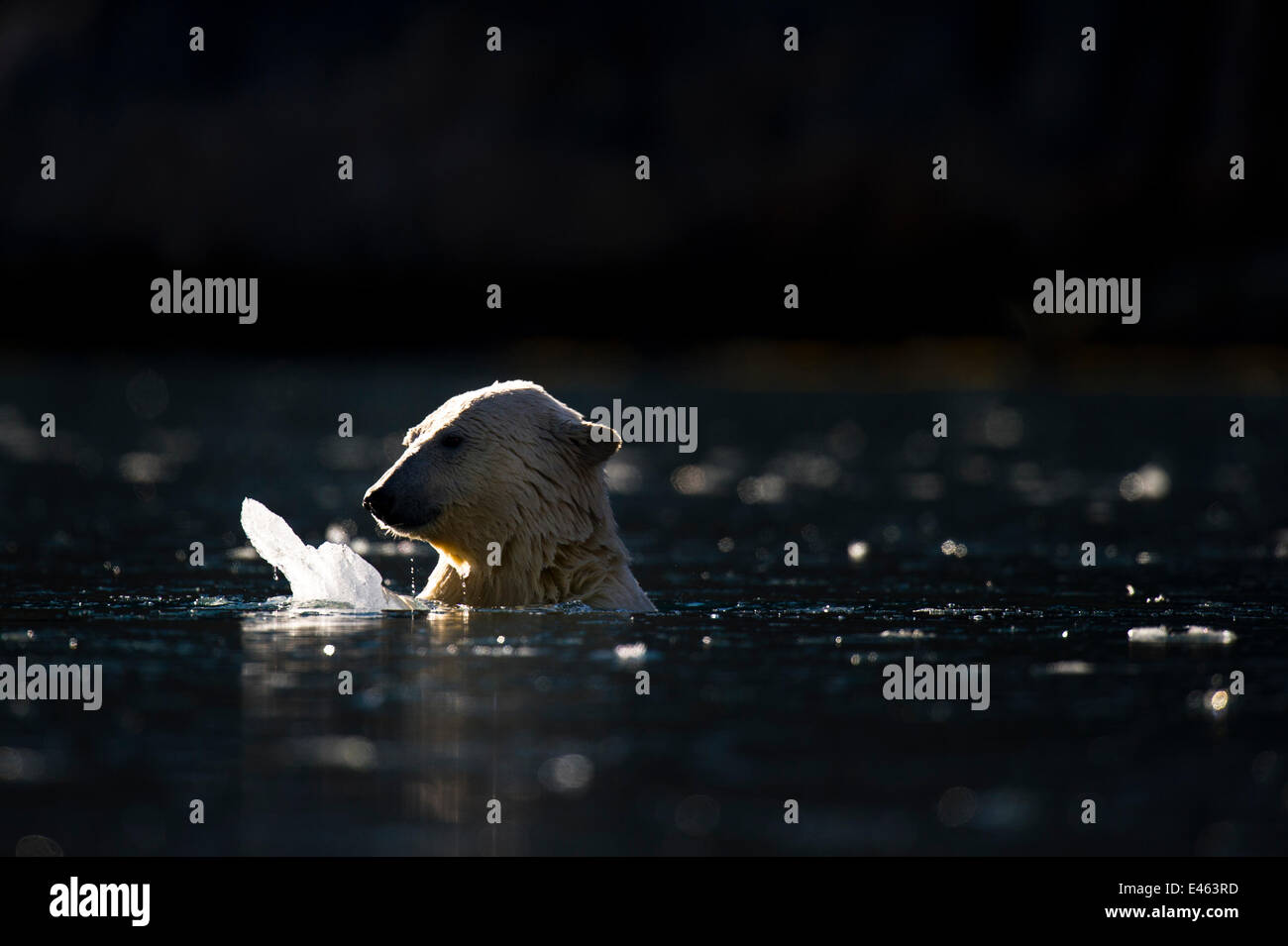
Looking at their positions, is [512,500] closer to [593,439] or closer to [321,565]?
[593,439]

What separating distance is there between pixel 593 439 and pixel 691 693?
2.77m

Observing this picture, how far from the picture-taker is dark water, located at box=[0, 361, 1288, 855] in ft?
25.7
